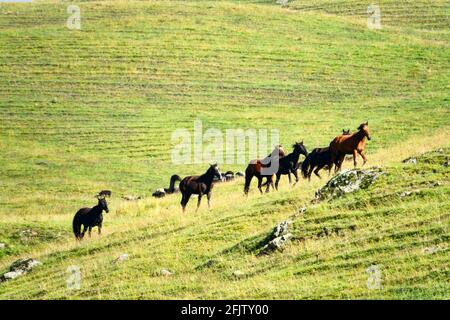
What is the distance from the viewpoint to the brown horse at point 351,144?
34.7 metres

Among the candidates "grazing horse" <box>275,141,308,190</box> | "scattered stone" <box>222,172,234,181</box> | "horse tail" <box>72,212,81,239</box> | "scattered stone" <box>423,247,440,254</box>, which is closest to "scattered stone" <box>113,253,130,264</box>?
"horse tail" <box>72,212,81,239</box>

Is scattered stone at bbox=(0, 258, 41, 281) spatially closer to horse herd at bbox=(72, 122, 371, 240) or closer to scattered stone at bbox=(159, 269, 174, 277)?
horse herd at bbox=(72, 122, 371, 240)

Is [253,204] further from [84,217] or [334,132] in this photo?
[334,132]

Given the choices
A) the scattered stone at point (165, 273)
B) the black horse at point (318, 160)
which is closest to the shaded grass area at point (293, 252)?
the scattered stone at point (165, 273)

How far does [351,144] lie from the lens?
3531 centimetres

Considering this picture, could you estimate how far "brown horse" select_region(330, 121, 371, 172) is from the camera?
114 ft

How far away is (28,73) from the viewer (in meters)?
77.4

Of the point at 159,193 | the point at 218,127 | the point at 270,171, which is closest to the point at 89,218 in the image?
the point at 270,171

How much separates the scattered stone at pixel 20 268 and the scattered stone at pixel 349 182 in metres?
11.1

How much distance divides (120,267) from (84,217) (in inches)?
352

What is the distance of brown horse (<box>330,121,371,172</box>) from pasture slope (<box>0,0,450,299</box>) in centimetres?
98

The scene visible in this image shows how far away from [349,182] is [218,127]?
3850cm

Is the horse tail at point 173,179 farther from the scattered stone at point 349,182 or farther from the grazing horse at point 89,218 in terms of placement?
the scattered stone at point 349,182
